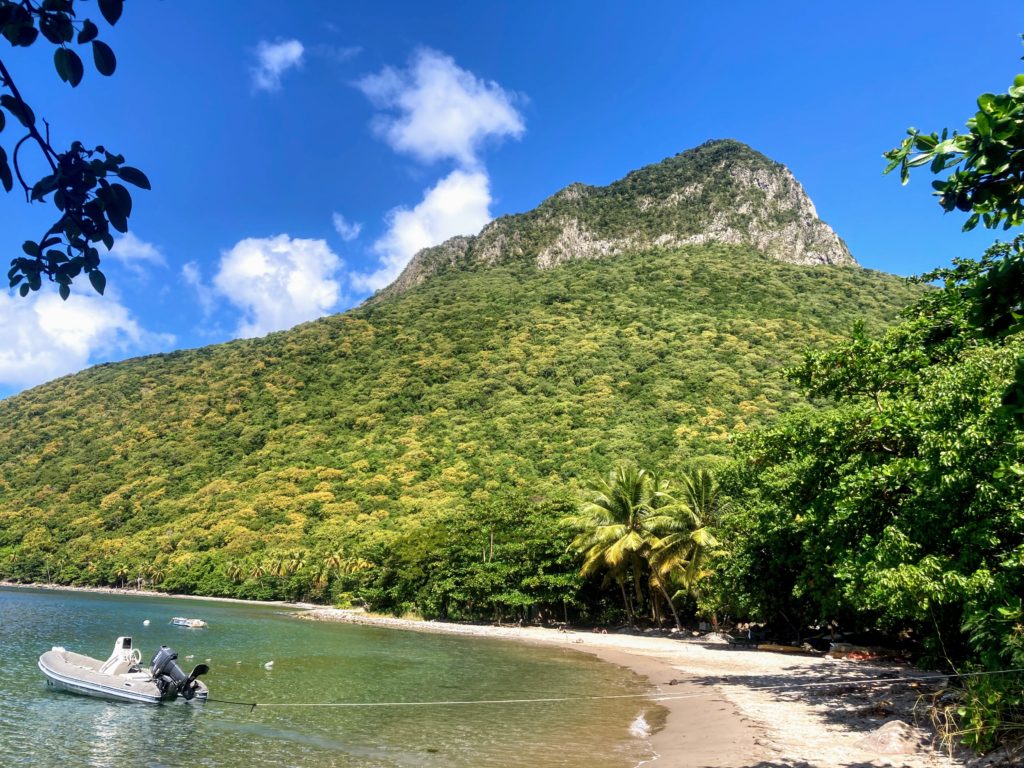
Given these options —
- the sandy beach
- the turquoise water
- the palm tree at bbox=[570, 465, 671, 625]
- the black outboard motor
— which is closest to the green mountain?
the palm tree at bbox=[570, 465, 671, 625]

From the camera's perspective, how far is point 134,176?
7.23 ft

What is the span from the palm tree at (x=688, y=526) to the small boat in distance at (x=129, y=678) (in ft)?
71.5

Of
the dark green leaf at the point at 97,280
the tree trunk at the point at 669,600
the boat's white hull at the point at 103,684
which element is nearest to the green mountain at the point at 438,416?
the tree trunk at the point at 669,600

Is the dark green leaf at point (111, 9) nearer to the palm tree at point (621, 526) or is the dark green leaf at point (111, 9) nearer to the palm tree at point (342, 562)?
the palm tree at point (621, 526)

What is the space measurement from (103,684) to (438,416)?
78621 mm

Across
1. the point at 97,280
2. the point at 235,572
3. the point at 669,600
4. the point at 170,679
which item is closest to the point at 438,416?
the point at 235,572

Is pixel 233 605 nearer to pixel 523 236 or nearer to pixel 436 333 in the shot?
pixel 436 333

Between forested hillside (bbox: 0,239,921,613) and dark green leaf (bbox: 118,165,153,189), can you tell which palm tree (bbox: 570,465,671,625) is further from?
dark green leaf (bbox: 118,165,153,189)

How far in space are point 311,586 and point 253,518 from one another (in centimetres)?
1618

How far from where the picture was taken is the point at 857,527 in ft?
44.4

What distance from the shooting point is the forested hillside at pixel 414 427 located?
213 ft

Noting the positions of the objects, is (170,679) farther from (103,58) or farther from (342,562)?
(342,562)

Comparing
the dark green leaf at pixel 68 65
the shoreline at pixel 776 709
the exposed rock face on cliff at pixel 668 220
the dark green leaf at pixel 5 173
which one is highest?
the exposed rock face on cliff at pixel 668 220

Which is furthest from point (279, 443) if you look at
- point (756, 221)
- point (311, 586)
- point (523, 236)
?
point (756, 221)
